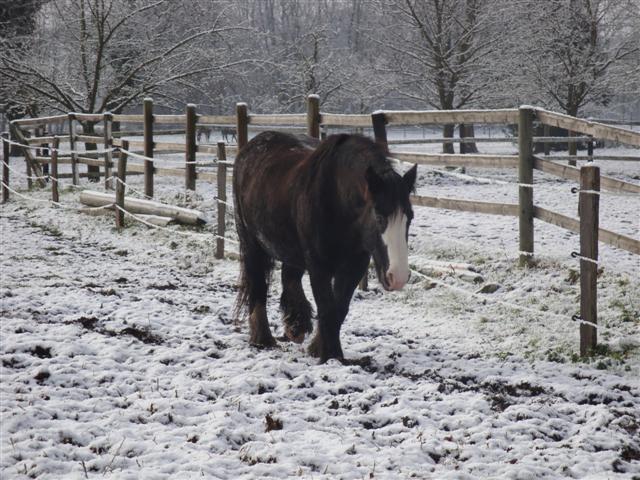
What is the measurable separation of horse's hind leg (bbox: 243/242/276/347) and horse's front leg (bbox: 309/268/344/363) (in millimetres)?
665

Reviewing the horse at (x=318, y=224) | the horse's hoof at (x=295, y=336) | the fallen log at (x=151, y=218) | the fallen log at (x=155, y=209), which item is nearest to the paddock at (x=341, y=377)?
the horse's hoof at (x=295, y=336)

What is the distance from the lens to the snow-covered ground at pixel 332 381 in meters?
3.39

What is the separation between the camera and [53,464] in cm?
328

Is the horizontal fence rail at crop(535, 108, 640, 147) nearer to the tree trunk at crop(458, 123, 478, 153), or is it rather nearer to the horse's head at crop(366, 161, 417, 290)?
the horse's head at crop(366, 161, 417, 290)

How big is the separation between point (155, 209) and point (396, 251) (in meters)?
7.14

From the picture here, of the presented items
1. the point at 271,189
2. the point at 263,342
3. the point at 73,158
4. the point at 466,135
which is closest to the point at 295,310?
the point at 263,342

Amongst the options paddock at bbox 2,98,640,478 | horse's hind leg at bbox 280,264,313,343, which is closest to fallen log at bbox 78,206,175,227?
paddock at bbox 2,98,640,478

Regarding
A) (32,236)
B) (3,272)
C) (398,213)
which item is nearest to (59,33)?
(32,236)

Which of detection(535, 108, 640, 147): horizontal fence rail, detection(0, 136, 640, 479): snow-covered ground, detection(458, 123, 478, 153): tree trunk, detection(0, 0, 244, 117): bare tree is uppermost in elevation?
detection(0, 0, 244, 117): bare tree

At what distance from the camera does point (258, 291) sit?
5629mm

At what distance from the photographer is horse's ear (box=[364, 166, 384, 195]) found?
4.20 meters

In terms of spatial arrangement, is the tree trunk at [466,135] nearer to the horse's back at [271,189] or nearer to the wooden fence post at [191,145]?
the wooden fence post at [191,145]

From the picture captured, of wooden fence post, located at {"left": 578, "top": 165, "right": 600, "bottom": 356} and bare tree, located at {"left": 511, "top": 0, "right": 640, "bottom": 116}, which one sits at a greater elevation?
bare tree, located at {"left": 511, "top": 0, "right": 640, "bottom": 116}

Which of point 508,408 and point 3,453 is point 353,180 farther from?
point 3,453
